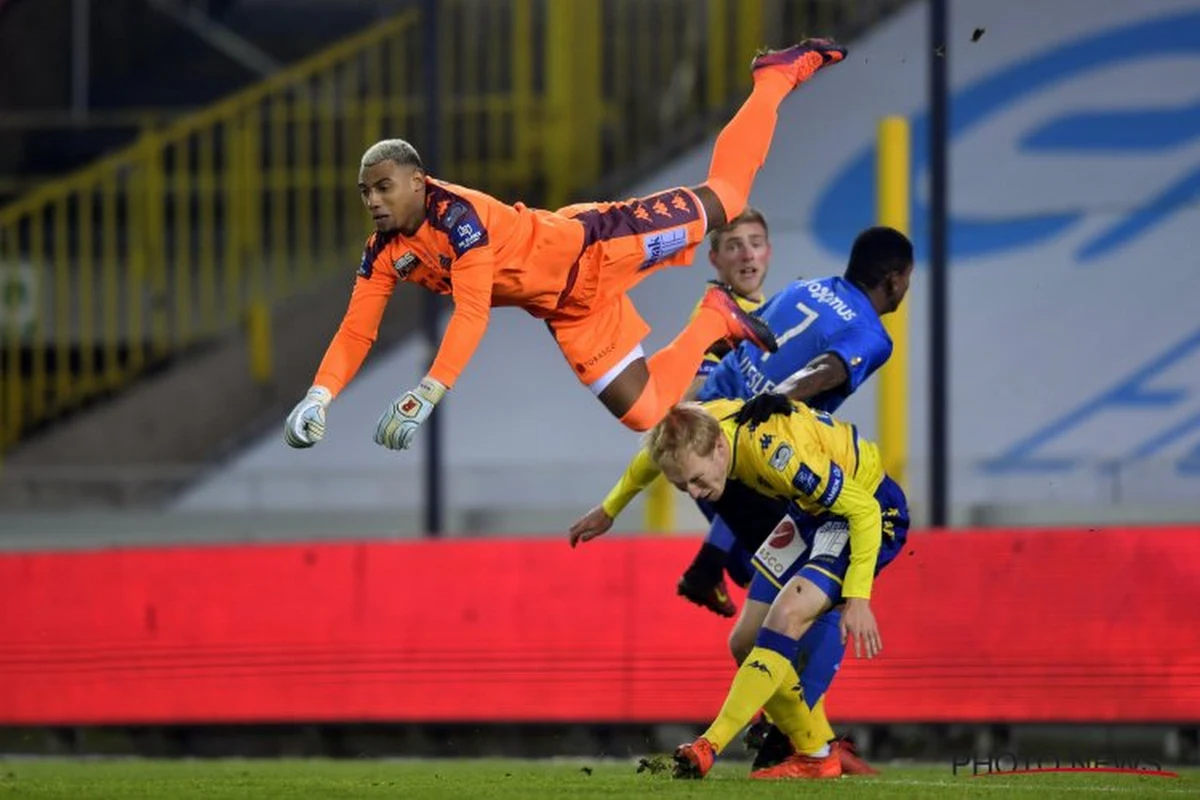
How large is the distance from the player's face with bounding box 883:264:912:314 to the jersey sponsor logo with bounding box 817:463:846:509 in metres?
1.25

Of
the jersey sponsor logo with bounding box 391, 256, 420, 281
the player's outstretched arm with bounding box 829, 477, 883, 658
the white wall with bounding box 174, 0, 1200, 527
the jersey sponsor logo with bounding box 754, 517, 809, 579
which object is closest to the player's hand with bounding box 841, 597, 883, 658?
the player's outstretched arm with bounding box 829, 477, 883, 658

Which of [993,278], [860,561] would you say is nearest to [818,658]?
[860,561]

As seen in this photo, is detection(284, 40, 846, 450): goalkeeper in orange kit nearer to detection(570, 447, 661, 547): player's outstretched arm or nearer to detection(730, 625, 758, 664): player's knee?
detection(570, 447, 661, 547): player's outstretched arm

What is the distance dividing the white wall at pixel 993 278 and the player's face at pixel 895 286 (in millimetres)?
6606

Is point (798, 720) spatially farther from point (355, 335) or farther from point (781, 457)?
point (355, 335)

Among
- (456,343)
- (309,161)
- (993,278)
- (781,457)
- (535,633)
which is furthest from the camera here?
(309,161)

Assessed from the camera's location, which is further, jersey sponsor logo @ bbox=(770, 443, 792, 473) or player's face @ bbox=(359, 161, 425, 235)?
player's face @ bbox=(359, 161, 425, 235)

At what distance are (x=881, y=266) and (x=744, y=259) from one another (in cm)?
100

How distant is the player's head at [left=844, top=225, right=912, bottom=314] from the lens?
418 inches

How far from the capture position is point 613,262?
417 inches

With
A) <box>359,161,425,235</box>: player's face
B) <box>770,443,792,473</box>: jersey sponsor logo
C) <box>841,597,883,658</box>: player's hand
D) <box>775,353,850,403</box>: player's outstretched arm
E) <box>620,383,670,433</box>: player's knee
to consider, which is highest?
<box>359,161,425,235</box>: player's face

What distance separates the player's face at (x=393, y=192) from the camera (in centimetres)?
1000

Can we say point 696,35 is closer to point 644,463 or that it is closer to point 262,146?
point 262,146

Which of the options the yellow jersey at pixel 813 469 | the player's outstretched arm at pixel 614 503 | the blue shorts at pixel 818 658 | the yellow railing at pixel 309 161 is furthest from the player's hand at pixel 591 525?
the yellow railing at pixel 309 161
